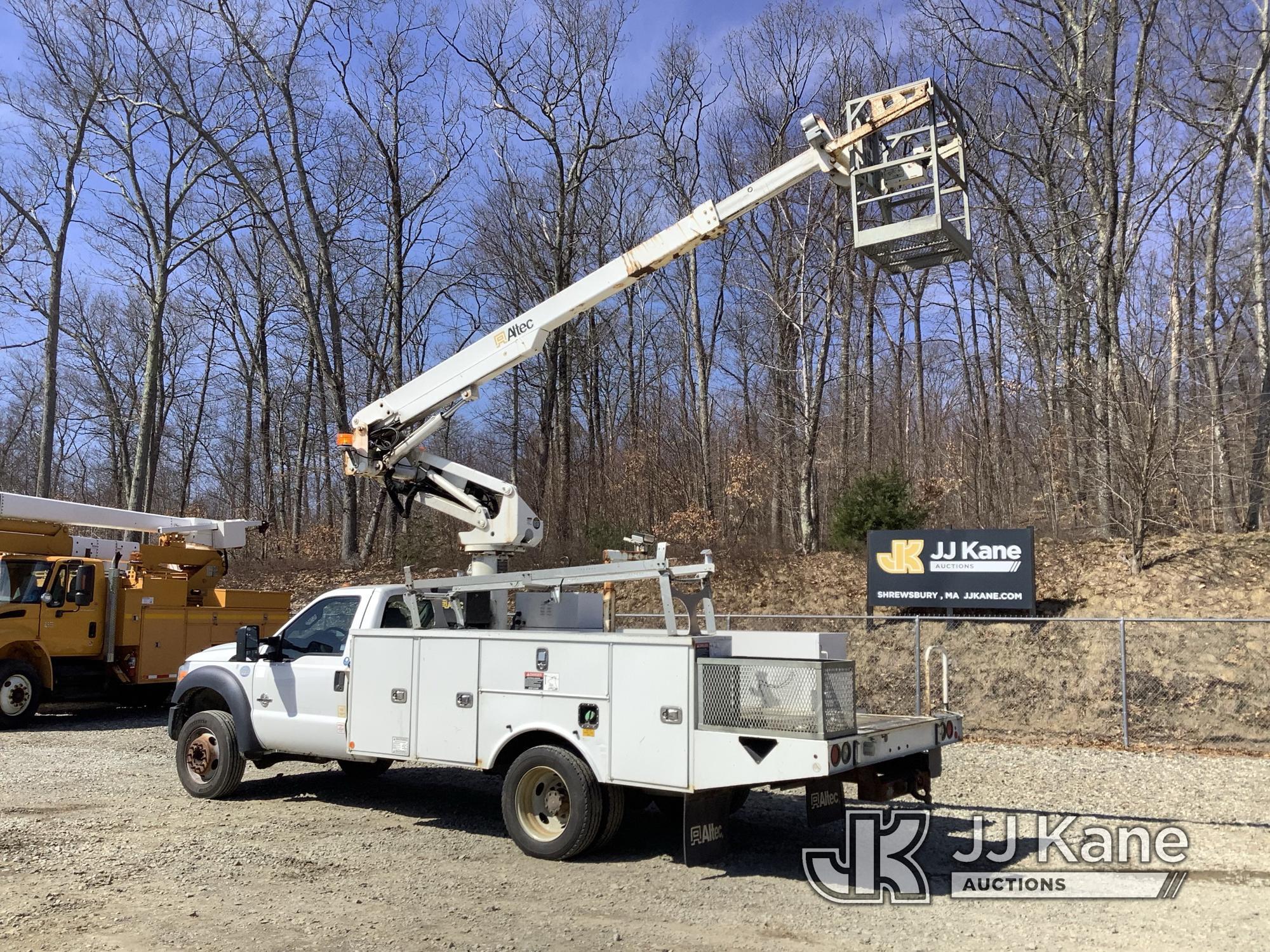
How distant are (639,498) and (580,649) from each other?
2489cm

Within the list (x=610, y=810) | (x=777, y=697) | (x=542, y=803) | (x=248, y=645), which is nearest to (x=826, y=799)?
(x=777, y=697)

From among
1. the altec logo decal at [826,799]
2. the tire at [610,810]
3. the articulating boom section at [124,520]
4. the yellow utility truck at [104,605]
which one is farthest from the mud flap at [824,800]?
the yellow utility truck at [104,605]

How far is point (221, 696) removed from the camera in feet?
32.0

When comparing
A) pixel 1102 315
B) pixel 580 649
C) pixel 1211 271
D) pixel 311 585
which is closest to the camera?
pixel 580 649

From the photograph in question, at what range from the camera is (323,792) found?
401 inches

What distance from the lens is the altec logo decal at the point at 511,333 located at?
1026 cm

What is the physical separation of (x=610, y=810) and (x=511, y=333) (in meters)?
5.19

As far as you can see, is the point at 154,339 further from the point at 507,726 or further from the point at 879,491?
the point at 507,726

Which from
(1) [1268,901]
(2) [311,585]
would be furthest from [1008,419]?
(1) [1268,901]

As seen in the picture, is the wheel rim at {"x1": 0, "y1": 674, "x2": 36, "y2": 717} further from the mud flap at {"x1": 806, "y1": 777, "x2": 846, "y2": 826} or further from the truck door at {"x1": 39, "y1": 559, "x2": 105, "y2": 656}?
the mud flap at {"x1": 806, "y1": 777, "x2": 846, "y2": 826}

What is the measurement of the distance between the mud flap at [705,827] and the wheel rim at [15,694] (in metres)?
12.5

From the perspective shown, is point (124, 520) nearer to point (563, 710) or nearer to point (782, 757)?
point (563, 710)

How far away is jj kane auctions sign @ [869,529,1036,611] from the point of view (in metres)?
16.3

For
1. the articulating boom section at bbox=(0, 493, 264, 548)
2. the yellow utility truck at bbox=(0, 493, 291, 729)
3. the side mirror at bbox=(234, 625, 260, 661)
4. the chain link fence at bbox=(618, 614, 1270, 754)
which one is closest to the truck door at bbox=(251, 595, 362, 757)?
the side mirror at bbox=(234, 625, 260, 661)
